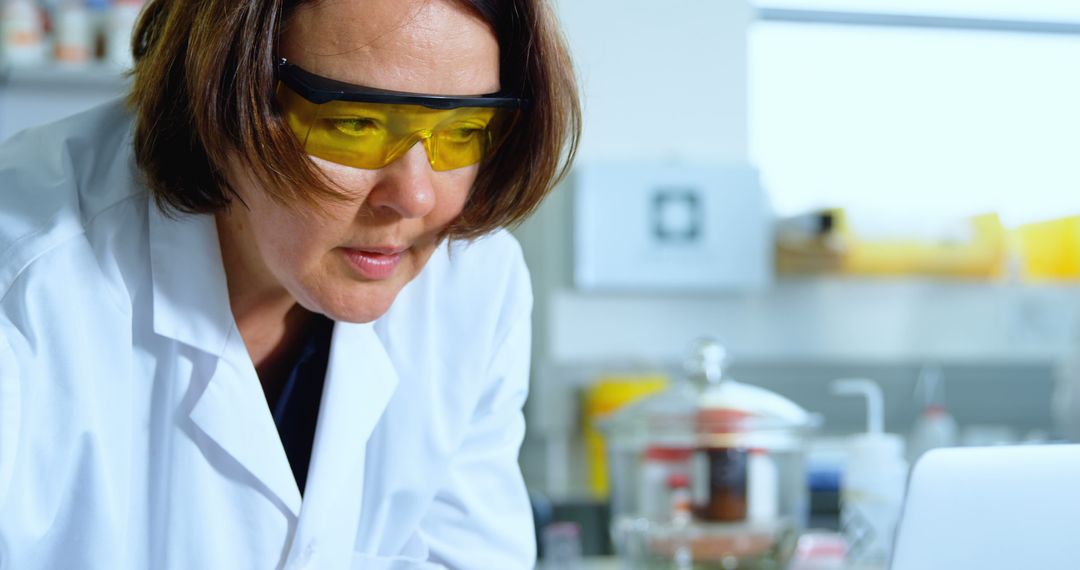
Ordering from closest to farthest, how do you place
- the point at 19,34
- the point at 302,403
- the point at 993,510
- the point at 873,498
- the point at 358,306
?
the point at 993,510 < the point at 358,306 < the point at 302,403 < the point at 873,498 < the point at 19,34

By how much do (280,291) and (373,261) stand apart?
23cm

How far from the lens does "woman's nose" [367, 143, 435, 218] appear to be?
102 centimetres

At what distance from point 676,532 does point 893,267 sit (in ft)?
5.55

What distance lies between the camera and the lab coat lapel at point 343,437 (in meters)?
1.21

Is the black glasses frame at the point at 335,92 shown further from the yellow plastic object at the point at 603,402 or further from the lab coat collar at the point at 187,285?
the yellow plastic object at the point at 603,402

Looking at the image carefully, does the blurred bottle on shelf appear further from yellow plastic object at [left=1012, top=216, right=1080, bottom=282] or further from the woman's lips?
yellow plastic object at [left=1012, top=216, right=1080, bottom=282]

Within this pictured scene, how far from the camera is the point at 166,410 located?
1.16m

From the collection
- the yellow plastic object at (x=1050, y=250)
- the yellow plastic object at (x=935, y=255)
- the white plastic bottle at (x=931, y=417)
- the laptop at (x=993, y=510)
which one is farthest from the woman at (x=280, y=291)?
the yellow plastic object at (x=1050, y=250)

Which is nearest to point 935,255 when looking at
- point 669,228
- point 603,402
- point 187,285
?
point 669,228

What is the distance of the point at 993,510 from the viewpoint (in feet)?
2.84

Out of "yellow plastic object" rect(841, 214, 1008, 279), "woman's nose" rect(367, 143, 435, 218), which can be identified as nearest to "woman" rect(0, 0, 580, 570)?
"woman's nose" rect(367, 143, 435, 218)

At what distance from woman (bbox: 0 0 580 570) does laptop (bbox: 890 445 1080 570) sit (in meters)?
0.50

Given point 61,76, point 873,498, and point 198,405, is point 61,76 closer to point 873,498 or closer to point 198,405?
point 198,405

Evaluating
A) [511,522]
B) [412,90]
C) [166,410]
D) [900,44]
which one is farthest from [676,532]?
[900,44]
